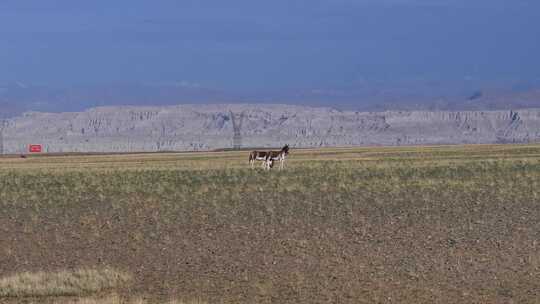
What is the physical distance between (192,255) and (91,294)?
378 centimetres

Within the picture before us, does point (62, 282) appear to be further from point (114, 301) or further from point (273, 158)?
point (273, 158)

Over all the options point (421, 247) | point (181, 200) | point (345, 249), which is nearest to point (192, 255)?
point (345, 249)

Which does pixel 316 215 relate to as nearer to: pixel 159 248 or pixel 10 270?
pixel 159 248

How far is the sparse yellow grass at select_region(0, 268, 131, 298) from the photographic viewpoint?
1612 cm

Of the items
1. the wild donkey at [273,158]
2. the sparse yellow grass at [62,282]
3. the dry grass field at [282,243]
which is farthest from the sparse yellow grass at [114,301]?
the wild donkey at [273,158]

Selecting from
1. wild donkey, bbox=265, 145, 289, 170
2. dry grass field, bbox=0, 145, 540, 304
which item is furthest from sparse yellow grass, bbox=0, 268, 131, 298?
wild donkey, bbox=265, 145, 289, 170

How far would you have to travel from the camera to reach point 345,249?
19.9 m

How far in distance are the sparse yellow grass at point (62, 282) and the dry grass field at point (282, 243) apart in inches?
1.5

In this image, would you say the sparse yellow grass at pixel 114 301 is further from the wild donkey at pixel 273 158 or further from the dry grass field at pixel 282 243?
the wild donkey at pixel 273 158

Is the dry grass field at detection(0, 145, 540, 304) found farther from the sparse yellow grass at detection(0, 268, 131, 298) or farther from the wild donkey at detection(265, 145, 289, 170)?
the wild donkey at detection(265, 145, 289, 170)

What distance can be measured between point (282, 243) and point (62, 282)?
5278 mm

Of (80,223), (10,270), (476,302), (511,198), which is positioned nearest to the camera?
(476,302)

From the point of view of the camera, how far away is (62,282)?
16.7 metres

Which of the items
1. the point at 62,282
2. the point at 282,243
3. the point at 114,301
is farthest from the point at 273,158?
the point at 114,301
